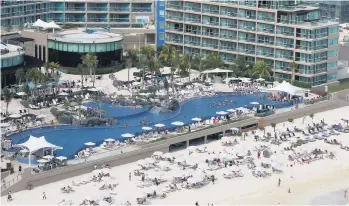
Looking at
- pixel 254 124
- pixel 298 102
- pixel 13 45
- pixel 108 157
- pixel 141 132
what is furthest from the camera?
pixel 13 45

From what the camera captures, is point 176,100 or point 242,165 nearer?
point 242,165

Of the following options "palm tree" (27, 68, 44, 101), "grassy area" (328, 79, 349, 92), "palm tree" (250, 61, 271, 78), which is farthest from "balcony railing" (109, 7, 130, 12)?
"grassy area" (328, 79, 349, 92)

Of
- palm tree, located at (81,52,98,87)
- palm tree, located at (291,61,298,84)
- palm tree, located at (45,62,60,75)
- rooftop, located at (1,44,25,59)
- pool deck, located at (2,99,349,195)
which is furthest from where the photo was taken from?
palm tree, located at (291,61,298,84)

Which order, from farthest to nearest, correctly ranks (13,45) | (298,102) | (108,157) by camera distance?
(13,45)
(298,102)
(108,157)

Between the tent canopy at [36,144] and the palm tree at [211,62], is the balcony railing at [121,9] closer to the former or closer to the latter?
the palm tree at [211,62]

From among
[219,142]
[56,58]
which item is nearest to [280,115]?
[219,142]

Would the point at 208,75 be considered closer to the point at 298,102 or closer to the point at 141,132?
the point at 298,102

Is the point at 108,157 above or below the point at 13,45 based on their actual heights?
below

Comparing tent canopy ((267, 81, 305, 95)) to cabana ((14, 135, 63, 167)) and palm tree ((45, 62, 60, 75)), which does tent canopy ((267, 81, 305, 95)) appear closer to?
palm tree ((45, 62, 60, 75))
